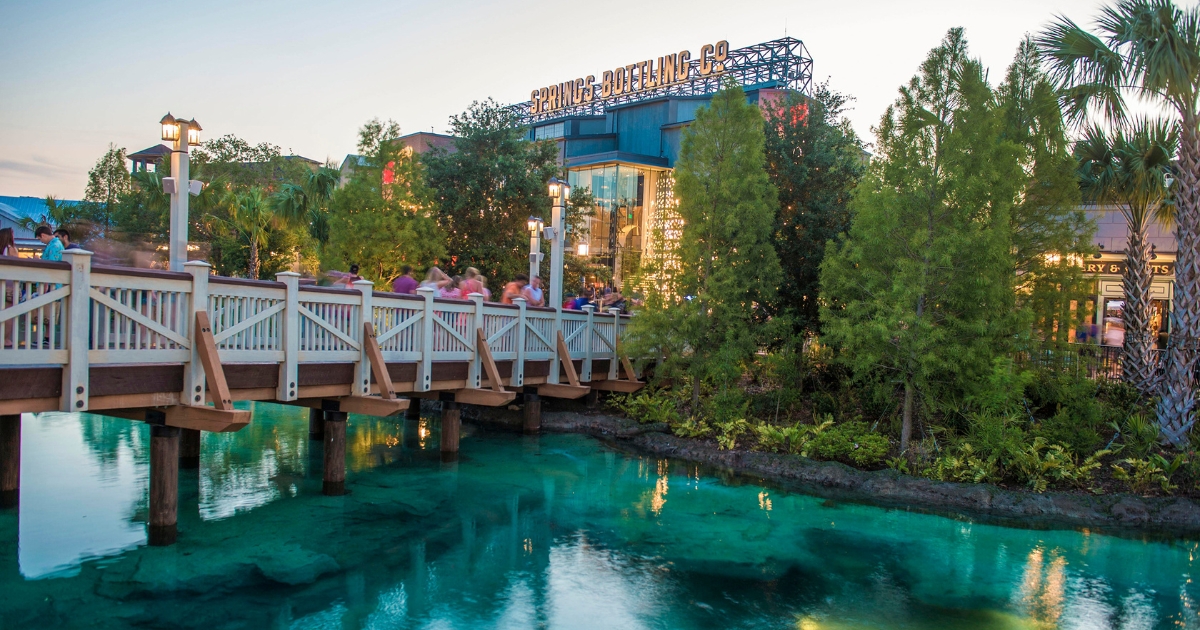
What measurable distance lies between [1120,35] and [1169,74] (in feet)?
3.61

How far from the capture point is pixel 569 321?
17.8 m

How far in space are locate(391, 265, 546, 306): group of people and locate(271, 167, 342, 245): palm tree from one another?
1504 centimetres

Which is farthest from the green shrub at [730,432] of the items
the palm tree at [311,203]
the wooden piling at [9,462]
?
the palm tree at [311,203]

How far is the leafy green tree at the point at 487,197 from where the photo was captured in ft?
78.7

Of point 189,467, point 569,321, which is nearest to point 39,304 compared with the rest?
point 189,467

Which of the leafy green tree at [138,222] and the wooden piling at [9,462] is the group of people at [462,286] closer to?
the wooden piling at [9,462]

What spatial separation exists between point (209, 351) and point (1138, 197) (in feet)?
52.0

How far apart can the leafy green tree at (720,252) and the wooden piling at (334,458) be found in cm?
722

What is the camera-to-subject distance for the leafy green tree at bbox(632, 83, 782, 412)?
16.6m

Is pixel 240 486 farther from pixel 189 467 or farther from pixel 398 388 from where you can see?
pixel 398 388

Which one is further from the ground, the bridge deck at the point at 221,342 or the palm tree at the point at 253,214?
the palm tree at the point at 253,214

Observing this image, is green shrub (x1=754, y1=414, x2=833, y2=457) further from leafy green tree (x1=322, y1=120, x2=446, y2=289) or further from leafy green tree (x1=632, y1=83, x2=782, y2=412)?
leafy green tree (x1=322, y1=120, x2=446, y2=289)

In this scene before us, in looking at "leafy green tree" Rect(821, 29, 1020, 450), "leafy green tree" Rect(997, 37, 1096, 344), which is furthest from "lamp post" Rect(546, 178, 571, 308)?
"leafy green tree" Rect(997, 37, 1096, 344)

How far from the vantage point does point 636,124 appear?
42.5 m
